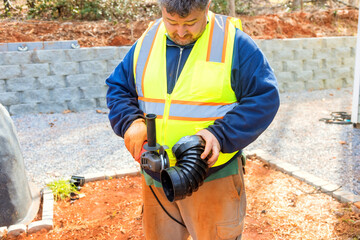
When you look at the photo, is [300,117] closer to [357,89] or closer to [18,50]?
[357,89]

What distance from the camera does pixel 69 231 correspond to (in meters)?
3.46

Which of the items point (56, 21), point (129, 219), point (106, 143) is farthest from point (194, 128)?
point (56, 21)

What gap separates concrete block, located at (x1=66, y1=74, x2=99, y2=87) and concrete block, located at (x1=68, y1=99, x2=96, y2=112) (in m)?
0.33

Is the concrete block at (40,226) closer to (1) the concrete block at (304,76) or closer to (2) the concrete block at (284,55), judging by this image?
(2) the concrete block at (284,55)

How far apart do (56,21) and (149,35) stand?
820 cm

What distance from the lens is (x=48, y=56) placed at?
7277 mm

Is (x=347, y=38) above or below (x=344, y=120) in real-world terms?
above

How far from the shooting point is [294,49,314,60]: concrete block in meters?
9.27

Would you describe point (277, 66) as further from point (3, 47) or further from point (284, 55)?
point (3, 47)

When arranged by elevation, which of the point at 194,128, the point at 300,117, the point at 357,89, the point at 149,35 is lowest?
the point at 300,117

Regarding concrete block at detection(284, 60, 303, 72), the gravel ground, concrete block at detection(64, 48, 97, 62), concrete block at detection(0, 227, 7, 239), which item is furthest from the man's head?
concrete block at detection(284, 60, 303, 72)

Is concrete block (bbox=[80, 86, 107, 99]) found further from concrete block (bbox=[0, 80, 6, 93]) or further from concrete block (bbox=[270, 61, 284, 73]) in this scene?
concrete block (bbox=[270, 61, 284, 73])

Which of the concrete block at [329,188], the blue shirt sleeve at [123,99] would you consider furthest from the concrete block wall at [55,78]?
the blue shirt sleeve at [123,99]

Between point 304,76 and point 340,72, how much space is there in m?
1.11
